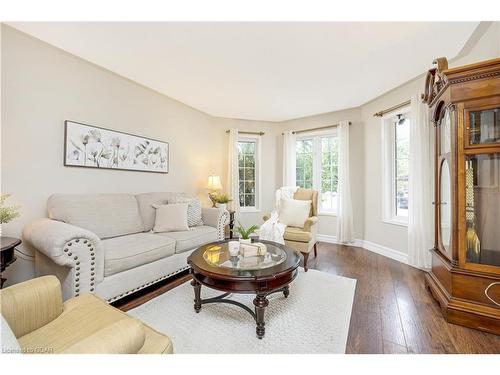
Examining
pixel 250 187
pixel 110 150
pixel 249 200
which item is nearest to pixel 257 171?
pixel 250 187

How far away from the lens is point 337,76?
282 cm

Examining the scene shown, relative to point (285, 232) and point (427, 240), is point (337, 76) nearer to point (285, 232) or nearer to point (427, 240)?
point (285, 232)

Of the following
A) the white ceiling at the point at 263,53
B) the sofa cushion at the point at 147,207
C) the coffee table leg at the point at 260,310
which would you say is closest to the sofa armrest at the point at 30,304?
the coffee table leg at the point at 260,310

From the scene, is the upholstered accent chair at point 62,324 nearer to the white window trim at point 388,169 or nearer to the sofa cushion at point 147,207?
the sofa cushion at point 147,207

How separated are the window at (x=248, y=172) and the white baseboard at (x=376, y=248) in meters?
1.52

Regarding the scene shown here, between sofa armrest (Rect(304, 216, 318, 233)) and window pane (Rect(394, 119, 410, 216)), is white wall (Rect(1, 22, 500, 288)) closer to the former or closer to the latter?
window pane (Rect(394, 119, 410, 216))

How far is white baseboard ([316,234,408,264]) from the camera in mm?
3156

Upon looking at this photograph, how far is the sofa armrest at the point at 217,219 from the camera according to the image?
3.17m

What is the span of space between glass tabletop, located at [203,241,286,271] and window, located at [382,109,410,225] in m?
2.32

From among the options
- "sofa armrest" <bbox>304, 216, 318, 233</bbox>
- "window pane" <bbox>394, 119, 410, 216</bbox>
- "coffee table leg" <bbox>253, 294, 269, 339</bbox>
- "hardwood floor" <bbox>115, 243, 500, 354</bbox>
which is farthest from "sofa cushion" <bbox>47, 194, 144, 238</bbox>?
"window pane" <bbox>394, 119, 410, 216</bbox>
